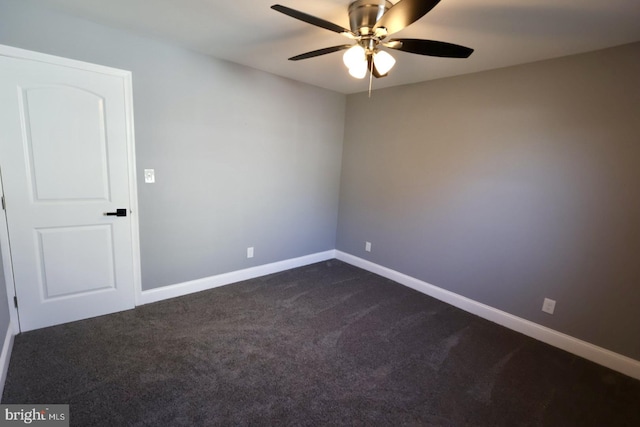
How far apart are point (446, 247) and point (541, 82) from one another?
176 cm

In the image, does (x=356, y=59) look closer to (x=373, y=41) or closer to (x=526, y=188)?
(x=373, y=41)

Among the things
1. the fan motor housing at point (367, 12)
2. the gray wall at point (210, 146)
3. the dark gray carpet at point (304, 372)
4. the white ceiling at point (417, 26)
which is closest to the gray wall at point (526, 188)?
the white ceiling at point (417, 26)

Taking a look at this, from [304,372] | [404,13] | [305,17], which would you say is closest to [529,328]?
[304,372]

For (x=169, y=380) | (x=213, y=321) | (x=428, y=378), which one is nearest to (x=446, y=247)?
(x=428, y=378)

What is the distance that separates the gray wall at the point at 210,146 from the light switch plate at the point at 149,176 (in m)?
0.04

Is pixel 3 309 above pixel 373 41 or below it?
below

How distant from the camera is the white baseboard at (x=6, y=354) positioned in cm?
179

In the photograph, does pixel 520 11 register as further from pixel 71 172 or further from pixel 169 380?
pixel 71 172

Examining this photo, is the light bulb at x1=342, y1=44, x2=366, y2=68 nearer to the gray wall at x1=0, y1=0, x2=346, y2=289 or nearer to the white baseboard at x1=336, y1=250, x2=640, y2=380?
the gray wall at x1=0, y1=0, x2=346, y2=289

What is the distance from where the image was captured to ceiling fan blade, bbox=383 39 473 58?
5.45 ft

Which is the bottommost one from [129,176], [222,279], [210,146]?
[222,279]

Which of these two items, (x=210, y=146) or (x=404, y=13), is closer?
(x=404, y=13)

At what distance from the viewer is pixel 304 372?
2066 mm

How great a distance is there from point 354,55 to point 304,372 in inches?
83.9
